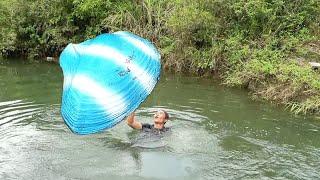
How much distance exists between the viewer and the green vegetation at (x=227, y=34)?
14.2m

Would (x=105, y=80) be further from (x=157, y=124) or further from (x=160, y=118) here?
(x=157, y=124)

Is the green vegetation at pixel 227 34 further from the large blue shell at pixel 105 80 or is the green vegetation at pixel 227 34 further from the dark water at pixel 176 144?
the large blue shell at pixel 105 80

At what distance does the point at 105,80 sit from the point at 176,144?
2.57m

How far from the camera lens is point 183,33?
17234 millimetres

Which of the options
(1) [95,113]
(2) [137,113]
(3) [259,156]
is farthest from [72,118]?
(2) [137,113]

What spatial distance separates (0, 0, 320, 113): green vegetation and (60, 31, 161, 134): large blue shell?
5618 mm

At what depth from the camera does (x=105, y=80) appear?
8.53 meters

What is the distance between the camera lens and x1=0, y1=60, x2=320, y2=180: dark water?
353 inches

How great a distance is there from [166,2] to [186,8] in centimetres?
181

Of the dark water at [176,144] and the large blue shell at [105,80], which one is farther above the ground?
the large blue shell at [105,80]

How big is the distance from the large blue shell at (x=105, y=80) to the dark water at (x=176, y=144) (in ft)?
3.58

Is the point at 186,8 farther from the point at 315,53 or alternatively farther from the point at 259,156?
the point at 259,156

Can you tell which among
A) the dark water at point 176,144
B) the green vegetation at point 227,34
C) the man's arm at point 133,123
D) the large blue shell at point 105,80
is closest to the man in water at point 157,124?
the man's arm at point 133,123

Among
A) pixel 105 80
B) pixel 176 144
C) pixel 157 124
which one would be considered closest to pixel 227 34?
pixel 157 124
